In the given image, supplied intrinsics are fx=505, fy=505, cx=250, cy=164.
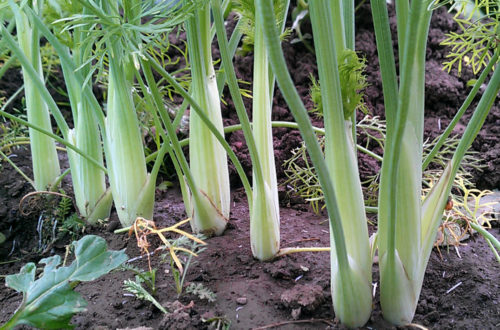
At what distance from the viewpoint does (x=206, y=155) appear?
3.51 feet

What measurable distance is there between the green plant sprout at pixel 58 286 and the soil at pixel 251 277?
9 centimetres

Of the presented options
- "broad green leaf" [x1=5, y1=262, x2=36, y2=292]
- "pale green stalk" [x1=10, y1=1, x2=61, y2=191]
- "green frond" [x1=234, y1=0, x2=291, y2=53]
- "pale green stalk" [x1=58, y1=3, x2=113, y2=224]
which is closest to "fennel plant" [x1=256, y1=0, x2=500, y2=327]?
"green frond" [x1=234, y1=0, x2=291, y2=53]

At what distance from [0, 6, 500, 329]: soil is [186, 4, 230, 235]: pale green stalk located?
49 mm

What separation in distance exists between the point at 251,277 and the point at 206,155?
0.29 meters

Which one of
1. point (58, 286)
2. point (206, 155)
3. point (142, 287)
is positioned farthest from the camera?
point (206, 155)

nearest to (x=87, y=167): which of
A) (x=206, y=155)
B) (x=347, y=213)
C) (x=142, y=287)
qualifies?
(x=206, y=155)

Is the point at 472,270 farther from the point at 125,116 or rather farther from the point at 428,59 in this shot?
the point at 428,59

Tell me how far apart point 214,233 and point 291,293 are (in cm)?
31

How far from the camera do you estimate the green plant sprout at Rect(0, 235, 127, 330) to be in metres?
0.72

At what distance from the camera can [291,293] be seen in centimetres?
81

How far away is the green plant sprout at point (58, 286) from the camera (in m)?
0.72

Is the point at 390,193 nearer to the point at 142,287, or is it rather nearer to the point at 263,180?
the point at 263,180

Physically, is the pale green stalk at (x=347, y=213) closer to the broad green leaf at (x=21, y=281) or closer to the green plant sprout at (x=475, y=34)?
the green plant sprout at (x=475, y=34)

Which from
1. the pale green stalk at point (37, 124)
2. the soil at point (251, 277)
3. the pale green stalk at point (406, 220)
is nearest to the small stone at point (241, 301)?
the soil at point (251, 277)
